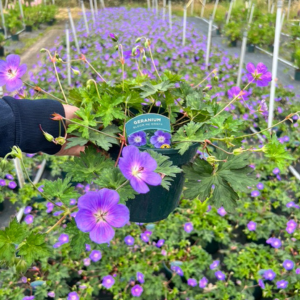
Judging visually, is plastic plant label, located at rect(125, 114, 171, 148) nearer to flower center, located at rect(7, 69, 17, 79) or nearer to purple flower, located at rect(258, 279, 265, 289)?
flower center, located at rect(7, 69, 17, 79)

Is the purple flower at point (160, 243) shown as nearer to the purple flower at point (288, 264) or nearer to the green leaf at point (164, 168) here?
the purple flower at point (288, 264)

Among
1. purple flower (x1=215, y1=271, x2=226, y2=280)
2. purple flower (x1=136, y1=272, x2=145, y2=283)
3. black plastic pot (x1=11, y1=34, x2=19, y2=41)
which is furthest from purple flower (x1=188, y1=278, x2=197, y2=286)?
black plastic pot (x1=11, y1=34, x2=19, y2=41)

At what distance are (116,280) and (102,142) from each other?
1.16 meters

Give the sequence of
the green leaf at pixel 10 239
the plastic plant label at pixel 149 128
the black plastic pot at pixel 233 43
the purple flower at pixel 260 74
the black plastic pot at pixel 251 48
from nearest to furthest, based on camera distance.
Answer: the green leaf at pixel 10 239
the plastic plant label at pixel 149 128
the purple flower at pixel 260 74
the black plastic pot at pixel 251 48
the black plastic pot at pixel 233 43

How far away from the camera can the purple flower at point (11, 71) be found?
815 mm

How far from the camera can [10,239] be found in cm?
68

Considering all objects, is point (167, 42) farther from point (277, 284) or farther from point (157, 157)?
point (157, 157)

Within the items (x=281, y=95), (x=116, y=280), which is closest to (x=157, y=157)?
(x=116, y=280)

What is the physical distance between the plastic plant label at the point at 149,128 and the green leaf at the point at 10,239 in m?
0.33

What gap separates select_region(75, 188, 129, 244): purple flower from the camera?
0.57 metres

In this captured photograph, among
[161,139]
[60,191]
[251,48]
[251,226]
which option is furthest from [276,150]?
[251,48]

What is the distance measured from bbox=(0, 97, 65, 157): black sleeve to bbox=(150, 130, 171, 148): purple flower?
0.90 ft

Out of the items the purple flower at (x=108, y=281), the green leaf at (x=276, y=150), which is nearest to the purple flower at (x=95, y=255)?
the purple flower at (x=108, y=281)

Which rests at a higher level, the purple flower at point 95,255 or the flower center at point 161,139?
the flower center at point 161,139
